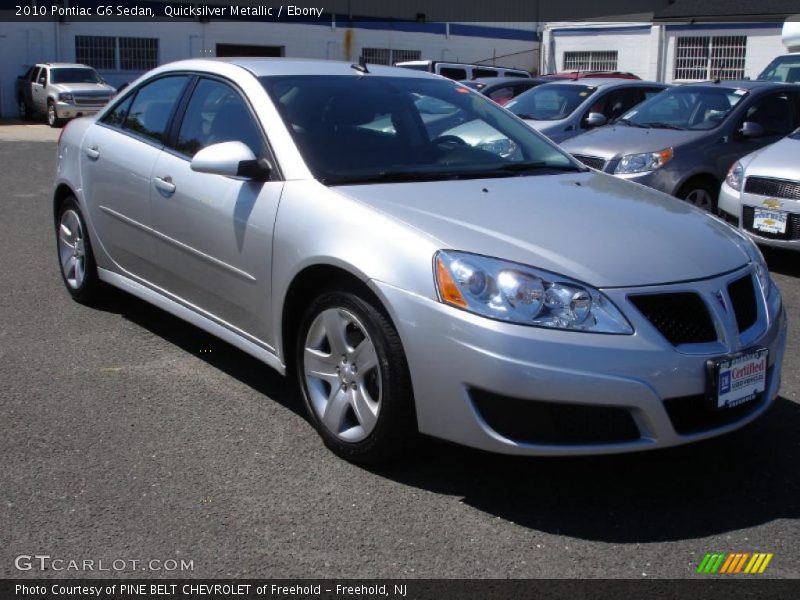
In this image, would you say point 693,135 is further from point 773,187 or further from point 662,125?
point 773,187

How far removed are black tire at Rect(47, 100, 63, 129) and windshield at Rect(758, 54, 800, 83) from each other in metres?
17.4

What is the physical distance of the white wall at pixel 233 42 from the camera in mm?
29938

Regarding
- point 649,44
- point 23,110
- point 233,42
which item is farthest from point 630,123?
point 233,42

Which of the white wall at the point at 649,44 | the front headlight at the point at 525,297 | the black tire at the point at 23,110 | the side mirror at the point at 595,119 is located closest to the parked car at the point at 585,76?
the side mirror at the point at 595,119

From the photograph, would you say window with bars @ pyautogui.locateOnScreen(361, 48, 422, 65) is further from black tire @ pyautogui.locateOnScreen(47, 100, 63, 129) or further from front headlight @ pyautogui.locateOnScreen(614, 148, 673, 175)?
front headlight @ pyautogui.locateOnScreen(614, 148, 673, 175)

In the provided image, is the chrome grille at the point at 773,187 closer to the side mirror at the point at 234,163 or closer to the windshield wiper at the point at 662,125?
the windshield wiper at the point at 662,125

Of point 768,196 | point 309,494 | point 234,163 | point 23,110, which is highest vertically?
point 234,163

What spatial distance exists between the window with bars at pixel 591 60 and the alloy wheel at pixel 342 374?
3159cm

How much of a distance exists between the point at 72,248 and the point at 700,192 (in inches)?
223

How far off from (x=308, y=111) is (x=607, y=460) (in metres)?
2.07

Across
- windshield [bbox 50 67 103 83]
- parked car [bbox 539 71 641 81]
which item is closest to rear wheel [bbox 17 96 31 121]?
windshield [bbox 50 67 103 83]

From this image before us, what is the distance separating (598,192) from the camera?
446 centimetres

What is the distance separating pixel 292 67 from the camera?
16.5 feet

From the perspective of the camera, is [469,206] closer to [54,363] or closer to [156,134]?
[156,134]
